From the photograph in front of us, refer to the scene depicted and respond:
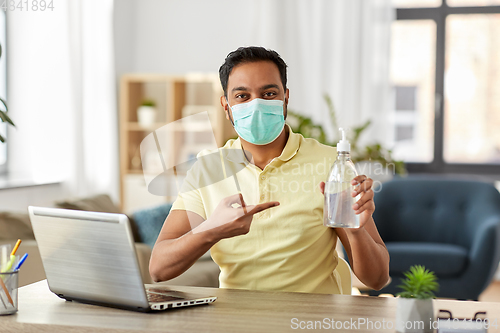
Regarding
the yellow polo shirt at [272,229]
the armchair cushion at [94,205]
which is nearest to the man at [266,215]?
the yellow polo shirt at [272,229]

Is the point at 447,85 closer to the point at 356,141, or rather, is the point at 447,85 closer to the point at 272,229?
the point at 356,141

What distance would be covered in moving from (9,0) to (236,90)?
285cm

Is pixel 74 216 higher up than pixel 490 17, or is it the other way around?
pixel 490 17

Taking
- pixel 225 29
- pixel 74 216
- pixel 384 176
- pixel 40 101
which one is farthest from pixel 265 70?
pixel 225 29

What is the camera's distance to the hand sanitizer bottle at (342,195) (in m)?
1.13

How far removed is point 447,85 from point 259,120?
148 inches

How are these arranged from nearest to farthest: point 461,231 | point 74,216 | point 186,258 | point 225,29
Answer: point 74,216 < point 186,258 < point 461,231 < point 225,29

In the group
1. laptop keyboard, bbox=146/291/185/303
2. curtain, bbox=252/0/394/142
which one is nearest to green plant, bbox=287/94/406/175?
curtain, bbox=252/0/394/142

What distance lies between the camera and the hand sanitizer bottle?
113cm

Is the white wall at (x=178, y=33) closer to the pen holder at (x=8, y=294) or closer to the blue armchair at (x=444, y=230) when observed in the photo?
the blue armchair at (x=444, y=230)

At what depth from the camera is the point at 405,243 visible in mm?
3623

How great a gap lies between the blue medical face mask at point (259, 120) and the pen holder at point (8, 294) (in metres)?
0.60

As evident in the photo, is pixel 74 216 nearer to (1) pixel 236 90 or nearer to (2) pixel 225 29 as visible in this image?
(1) pixel 236 90

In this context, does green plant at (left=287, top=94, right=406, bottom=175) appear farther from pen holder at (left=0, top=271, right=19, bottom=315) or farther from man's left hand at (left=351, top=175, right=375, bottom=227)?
pen holder at (left=0, top=271, right=19, bottom=315)
